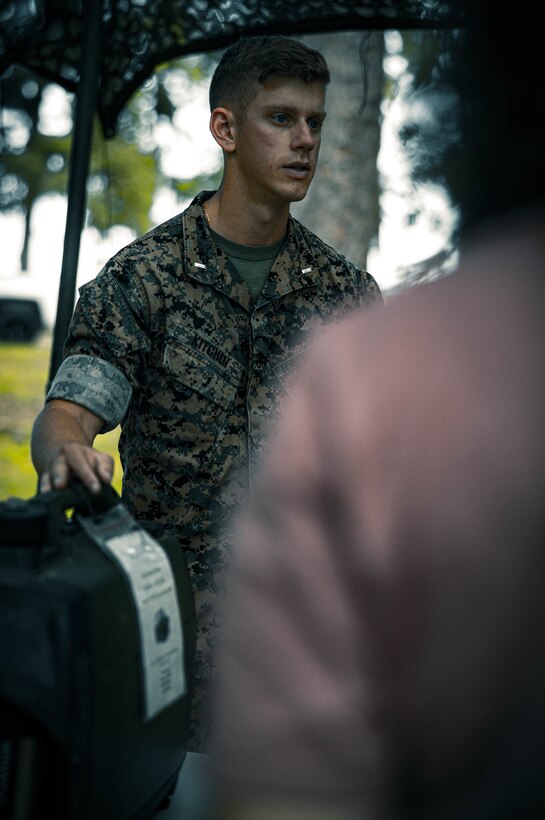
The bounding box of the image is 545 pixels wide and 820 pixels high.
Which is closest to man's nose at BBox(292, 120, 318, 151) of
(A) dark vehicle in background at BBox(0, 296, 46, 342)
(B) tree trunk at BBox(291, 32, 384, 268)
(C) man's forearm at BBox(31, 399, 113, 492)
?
(C) man's forearm at BBox(31, 399, 113, 492)

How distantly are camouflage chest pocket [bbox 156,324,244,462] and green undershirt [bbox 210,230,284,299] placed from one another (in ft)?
0.66

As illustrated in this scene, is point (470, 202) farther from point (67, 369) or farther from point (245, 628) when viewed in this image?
point (67, 369)

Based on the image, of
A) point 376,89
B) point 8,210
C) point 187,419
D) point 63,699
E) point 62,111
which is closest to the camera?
point 63,699

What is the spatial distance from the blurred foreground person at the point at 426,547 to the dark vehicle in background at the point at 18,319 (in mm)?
16491

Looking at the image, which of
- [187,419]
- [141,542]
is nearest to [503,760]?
[141,542]

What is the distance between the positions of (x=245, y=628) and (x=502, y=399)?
0.23m

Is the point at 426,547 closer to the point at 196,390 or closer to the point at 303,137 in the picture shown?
the point at 196,390

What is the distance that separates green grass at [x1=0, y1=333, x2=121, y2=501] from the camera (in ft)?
23.8

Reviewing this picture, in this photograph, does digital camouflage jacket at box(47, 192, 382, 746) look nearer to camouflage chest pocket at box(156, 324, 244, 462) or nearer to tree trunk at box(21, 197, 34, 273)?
camouflage chest pocket at box(156, 324, 244, 462)

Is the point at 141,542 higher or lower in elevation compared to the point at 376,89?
lower

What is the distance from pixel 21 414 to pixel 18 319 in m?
7.21

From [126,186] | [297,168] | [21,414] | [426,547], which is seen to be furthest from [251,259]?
[126,186]

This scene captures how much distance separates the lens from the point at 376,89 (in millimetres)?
4645

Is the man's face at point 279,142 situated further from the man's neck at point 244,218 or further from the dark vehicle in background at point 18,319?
the dark vehicle in background at point 18,319
